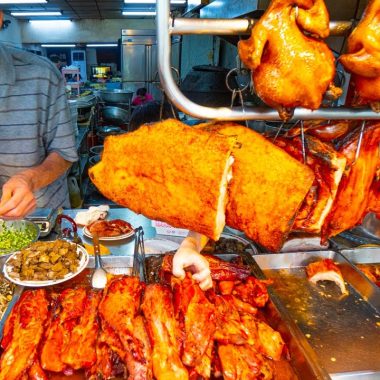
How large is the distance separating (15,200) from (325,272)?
219 cm

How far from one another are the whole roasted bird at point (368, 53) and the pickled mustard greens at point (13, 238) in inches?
93.6

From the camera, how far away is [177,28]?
0.94m

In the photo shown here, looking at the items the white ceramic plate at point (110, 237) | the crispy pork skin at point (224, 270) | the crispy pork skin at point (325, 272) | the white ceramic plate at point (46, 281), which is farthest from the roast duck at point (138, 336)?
the white ceramic plate at point (110, 237)

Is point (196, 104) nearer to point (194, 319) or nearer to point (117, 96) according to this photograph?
point (194, 319)

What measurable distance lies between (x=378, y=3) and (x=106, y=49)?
21.0 metres

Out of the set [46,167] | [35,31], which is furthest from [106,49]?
[46,167]

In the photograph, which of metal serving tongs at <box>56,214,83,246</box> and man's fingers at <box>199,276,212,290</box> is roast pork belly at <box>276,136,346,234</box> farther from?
metal serving tongs at <box>56,214,83,246</box>

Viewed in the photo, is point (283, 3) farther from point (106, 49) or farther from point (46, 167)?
point (106, 49)

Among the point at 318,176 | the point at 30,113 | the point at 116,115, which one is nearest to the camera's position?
the point at 318,176

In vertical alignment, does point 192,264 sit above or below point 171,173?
below

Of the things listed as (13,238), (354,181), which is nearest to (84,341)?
(13,238)

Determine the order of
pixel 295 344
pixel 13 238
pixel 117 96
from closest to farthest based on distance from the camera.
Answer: pixel 295 344
pixel 13 238
pixel 117 96

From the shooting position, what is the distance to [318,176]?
1.29 m

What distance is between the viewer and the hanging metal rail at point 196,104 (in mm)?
925
